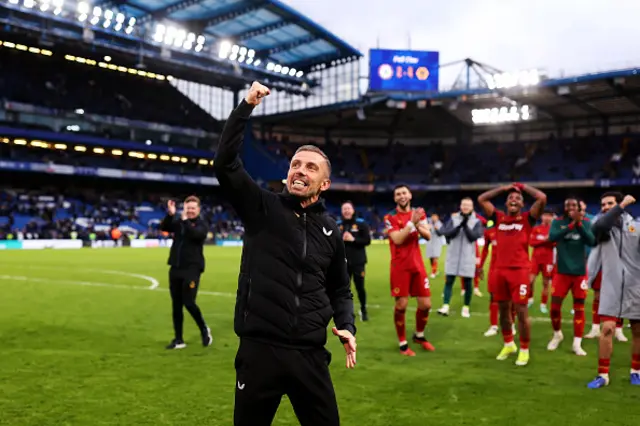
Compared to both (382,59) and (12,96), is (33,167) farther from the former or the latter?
(382,59)

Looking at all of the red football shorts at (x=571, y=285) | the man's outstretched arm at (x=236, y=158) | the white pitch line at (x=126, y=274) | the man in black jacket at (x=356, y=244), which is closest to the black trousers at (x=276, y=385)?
the man's outstretched arm at (x=236, y=158)

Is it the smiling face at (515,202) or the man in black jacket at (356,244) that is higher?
the smiling face at (515,202)

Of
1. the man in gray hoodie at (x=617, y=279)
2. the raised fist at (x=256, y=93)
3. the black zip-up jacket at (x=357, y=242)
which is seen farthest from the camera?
the black zip-up jacket at (x=357, y=242)

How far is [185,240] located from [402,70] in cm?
4453

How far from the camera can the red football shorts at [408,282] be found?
27.2ft

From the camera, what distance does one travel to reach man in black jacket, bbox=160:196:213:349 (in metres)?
8.38

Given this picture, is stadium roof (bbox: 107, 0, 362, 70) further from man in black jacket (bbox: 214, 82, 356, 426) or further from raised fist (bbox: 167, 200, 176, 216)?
man in black jacket (bbox: 214, 82, 356, 426)

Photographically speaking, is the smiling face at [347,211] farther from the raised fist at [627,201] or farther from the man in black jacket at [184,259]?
the raised fist at [627,201]

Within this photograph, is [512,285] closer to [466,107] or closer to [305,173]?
[305,173]

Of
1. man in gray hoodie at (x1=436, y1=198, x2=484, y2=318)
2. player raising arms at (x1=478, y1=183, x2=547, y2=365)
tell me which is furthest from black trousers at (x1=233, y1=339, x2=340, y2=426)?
man in gray hoodie at (x1=436, y1=198, x2=484, y2=318)

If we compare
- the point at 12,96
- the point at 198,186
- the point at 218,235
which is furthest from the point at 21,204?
the point at 198,186

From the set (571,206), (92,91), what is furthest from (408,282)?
(92,91)

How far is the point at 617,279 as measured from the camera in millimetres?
6582

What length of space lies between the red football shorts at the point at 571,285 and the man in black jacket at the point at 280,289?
21.2 ft
